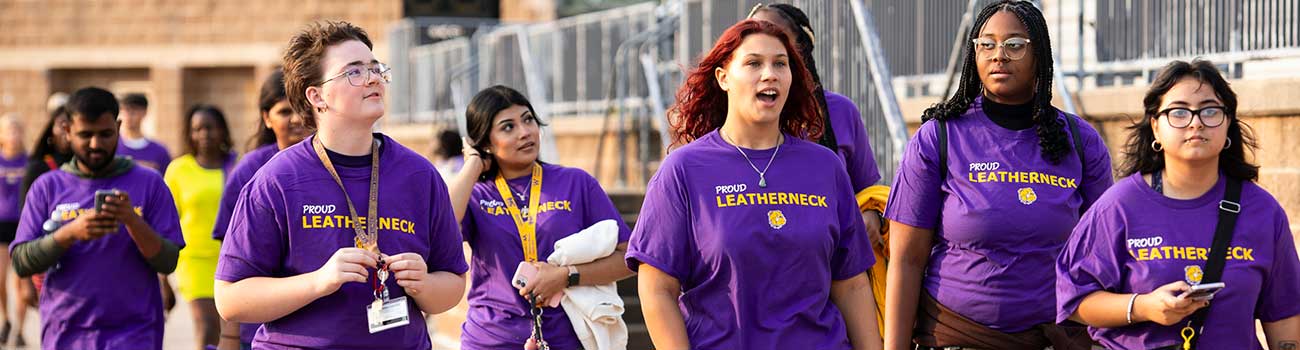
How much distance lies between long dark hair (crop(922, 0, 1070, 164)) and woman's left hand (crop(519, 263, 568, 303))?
1603mm

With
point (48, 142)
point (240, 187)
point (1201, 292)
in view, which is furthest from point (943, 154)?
point (48, 142)

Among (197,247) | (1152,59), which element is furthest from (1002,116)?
(197,247)

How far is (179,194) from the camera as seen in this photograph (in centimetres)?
960

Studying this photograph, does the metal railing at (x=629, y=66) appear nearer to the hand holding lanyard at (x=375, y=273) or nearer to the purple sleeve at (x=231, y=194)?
the purple sleeve at (x=231, y=194)

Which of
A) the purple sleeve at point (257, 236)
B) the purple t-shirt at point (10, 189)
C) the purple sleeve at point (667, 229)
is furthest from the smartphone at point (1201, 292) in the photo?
the purple t-shirt at point (10, 189)

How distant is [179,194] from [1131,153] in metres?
6.13

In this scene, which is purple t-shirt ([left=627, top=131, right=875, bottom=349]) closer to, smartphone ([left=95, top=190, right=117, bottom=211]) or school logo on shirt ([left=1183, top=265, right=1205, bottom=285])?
school logo on shirt ([left=1183, top=265, right=1205, bottom=285])

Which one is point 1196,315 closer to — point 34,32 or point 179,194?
point 179,194

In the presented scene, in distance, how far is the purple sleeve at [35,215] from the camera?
304 inches

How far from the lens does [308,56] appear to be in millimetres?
4672

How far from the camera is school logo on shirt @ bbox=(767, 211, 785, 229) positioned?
4523 mm

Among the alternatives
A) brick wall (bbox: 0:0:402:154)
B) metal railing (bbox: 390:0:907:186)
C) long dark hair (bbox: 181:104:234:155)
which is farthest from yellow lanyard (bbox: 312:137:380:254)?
brick wall (bbox: 0:0:402:154)

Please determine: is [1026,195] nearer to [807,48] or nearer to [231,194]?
[807,48]

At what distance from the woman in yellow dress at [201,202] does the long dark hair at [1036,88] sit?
4.98 meters
